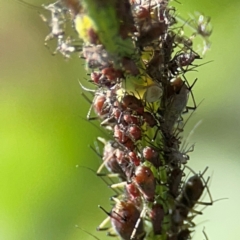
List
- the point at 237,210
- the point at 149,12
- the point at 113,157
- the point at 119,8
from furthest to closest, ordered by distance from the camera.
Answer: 1. the point at 237,210
2. the point at 113,157
3. the point at 149,12
4. the point at 119,8

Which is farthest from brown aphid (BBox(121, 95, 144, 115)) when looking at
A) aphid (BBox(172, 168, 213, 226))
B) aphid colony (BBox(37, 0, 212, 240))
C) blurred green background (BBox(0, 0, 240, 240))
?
blurred green background (BBox(0, 0, 240, 240))

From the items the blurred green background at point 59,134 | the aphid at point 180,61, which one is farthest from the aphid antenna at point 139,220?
the blurred green background at point 59,134

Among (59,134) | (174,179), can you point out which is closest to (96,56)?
(174,179)

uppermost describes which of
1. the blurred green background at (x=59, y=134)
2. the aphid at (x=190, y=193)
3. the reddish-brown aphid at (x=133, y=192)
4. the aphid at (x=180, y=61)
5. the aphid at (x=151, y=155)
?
the blurred green background at (x=59, y=134)

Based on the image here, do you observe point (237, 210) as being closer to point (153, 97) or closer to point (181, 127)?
point (181, 127)

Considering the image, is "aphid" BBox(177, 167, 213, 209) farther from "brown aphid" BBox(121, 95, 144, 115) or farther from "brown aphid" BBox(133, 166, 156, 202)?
"brown aphid" BBox(121, 95, 144, 115)

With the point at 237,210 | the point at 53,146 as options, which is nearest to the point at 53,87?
the point at 53,146

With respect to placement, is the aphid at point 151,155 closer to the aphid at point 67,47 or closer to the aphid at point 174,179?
the aphid at point 174,179
